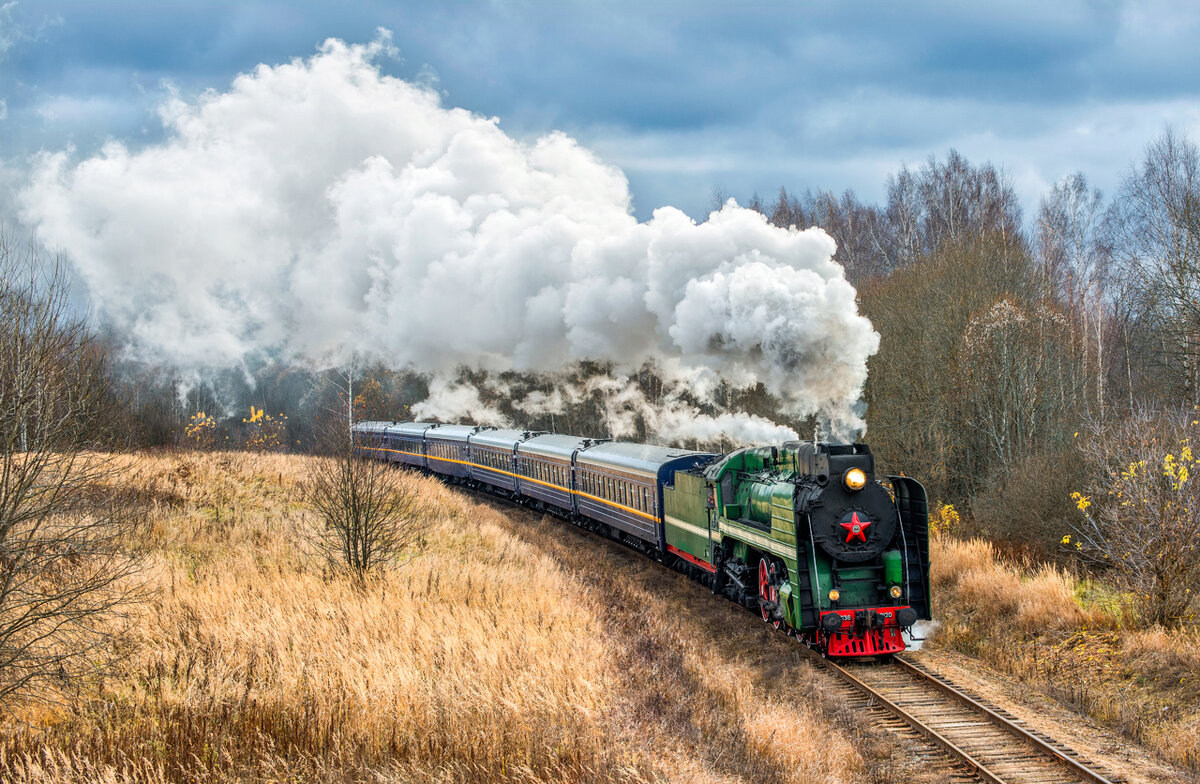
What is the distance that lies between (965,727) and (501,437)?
2076cm

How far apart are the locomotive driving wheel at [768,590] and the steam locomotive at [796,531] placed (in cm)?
2

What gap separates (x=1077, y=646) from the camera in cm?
1041

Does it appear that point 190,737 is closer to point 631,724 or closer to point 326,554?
point 631,724

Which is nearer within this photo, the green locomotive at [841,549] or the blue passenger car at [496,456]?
the green locomotive at [841,549]

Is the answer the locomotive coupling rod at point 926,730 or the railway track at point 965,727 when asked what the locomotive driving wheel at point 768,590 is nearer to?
the railway track at point 965,727

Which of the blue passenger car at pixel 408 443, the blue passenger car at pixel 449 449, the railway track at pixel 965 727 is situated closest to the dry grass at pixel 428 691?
the railway track at pixel 965 727

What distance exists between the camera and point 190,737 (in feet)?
19.3

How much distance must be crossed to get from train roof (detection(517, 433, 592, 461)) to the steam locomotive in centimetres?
360

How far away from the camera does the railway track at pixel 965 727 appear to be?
6863mm

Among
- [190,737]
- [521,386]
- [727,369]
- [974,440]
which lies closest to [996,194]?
[974,440]

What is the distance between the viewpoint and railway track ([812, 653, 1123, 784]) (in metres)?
6.86

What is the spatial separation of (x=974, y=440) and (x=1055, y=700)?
16156mm

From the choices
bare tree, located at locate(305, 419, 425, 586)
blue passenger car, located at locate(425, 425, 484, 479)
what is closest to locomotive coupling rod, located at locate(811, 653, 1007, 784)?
bare tree, located at locate(305, 419, 425, 586)

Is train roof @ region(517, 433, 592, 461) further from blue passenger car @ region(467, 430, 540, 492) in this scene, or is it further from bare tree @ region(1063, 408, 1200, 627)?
Answer: bare tree @ region(1063, 408, 1200, 627)
